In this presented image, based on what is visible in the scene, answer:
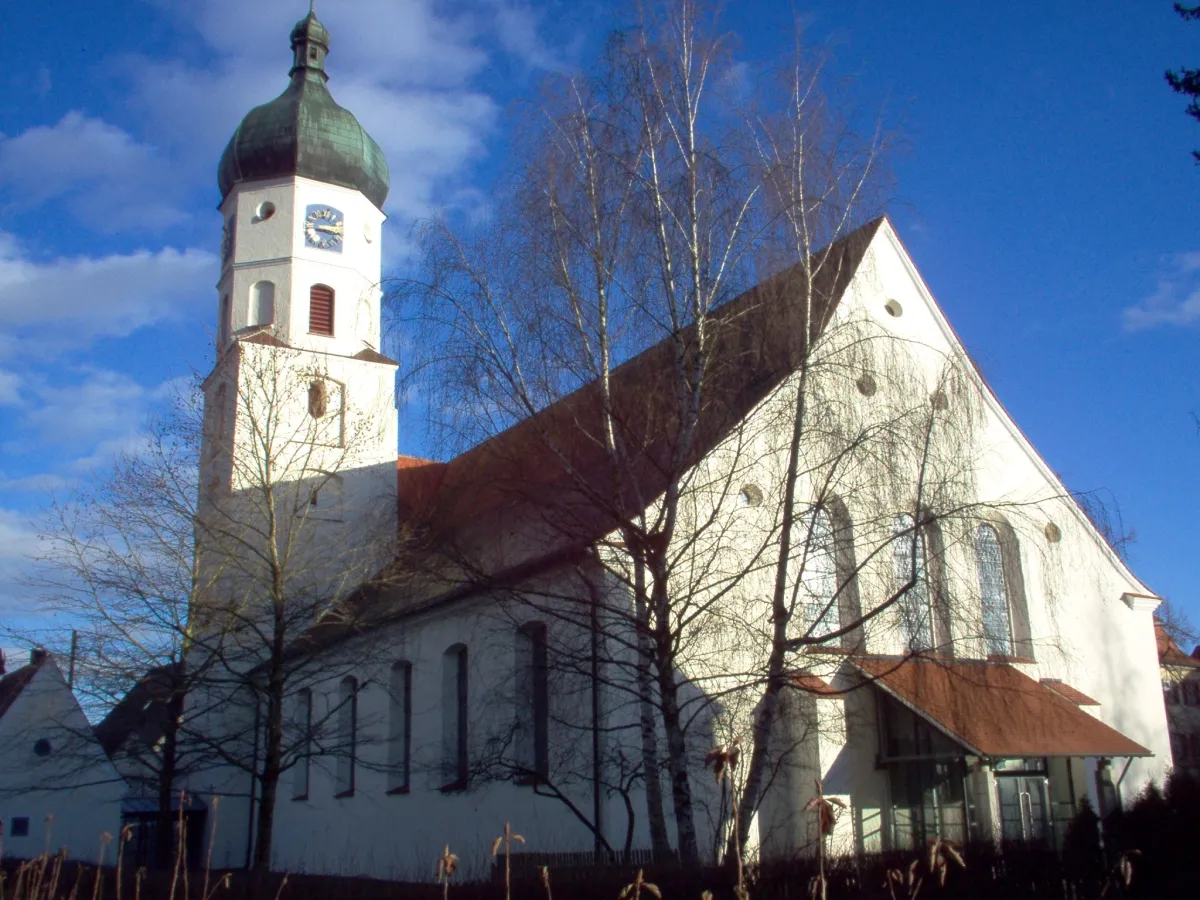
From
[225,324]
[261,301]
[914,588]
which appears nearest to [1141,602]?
[914,588]

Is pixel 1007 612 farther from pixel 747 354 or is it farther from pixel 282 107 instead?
pixel 282 107

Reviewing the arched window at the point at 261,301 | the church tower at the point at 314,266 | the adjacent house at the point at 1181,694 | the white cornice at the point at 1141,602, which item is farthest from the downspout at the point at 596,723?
the adjacent house at the point at 1181,694

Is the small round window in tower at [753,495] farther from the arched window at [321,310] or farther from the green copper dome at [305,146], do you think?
the green copper dome at [305,146]

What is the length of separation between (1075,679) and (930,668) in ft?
10.7

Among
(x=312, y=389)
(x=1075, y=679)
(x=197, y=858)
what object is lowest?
(x=197, y=858)

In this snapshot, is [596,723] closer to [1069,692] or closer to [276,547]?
[1069,692]

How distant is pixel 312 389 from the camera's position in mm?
27234

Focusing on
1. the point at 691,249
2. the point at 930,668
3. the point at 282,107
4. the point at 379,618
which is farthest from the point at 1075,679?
the point at 282,107

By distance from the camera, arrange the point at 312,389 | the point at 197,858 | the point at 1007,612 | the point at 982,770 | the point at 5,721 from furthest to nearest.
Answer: the point at 197,858
the point at 5,721
the point at 312,389
the point at 1007,612
the point at 982,770

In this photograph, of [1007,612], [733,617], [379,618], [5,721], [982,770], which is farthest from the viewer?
[5,721]

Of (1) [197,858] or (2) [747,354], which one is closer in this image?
(2) [747,354]

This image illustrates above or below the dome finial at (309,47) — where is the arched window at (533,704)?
below

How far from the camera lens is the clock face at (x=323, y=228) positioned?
3017cm

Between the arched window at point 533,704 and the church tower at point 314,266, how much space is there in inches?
305
